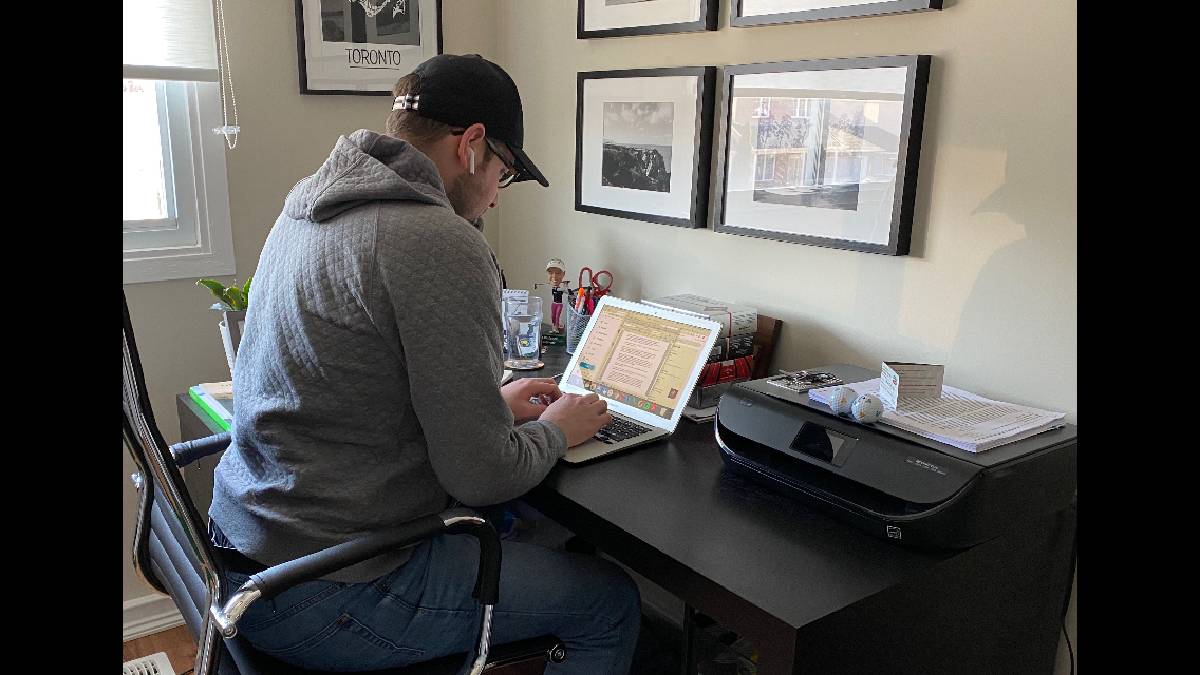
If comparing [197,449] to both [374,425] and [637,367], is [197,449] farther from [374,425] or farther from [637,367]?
[637,367]

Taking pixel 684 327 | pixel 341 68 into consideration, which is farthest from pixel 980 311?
pixel 341 68

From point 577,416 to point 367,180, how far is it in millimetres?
556

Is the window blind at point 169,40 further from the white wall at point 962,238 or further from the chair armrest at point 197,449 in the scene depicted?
the white wall at point 962,238

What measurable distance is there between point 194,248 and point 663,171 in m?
1.22

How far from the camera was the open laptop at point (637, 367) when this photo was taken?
1.63 metres

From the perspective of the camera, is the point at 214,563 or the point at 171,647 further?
the point at 171,647

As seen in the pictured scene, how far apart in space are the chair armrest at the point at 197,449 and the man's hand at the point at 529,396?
1.67 ft

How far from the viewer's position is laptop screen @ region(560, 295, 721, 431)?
5.46 ft

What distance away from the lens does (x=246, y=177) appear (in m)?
2.27

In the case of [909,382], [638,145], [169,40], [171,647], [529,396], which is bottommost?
[171,647]

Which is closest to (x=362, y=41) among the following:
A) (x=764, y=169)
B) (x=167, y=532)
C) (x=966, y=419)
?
(x=764, y=169)

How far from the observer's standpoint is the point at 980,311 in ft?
5.09
